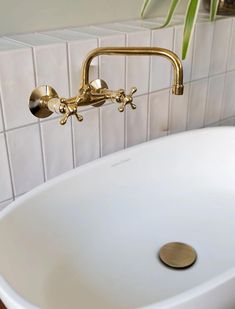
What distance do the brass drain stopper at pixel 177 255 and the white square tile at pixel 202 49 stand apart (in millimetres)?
481

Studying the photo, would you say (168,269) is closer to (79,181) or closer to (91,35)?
(79,181)

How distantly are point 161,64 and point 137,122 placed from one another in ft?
0.52

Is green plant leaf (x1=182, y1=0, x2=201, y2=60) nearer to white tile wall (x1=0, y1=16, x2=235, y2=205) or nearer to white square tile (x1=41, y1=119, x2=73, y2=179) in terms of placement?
white tile wall (x1=0, y1=16, x2=235, y2=205)

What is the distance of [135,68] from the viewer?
3.11 feet

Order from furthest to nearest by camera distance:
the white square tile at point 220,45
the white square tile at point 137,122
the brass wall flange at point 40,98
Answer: the white square tile at point 220,45 → the white square tile at point 137,122 → the brass wall flange at point 40,98

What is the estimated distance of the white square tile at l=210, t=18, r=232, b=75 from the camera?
3.63 ft

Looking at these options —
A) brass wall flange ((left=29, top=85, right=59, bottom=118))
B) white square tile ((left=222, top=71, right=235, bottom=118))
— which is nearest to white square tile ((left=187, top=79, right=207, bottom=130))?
white square tile ((left=222, top=71, right=235, bottom=118))

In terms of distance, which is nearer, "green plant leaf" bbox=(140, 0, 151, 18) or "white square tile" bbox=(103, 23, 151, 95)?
"white square tile" bbox=(103, 23, 151, 95)

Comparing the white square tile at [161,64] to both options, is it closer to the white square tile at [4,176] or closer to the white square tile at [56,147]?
the white square tile at [56,147]

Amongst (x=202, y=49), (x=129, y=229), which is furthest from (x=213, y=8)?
(x=129, y=229)

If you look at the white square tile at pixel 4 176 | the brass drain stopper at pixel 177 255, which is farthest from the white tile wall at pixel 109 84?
the brass drain stopper at pixel 177 255

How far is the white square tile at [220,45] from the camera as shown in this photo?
3.63 ft

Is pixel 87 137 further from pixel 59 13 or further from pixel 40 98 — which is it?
pixel 59 13

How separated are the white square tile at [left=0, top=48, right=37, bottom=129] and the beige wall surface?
5.1 inches
